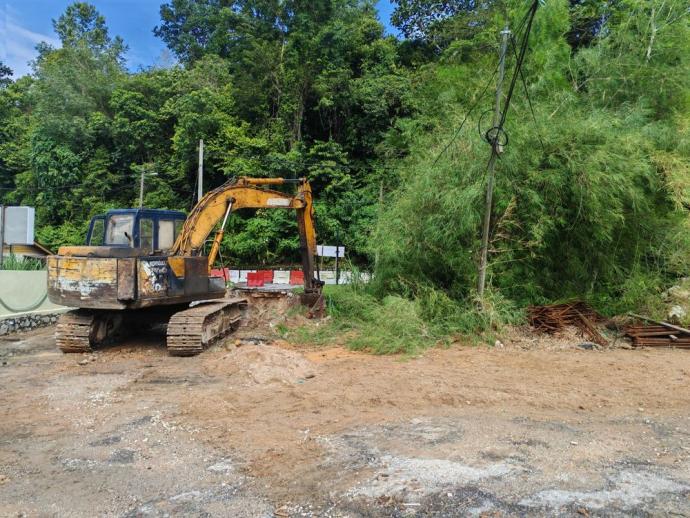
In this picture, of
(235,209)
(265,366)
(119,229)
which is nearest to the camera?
(265,366)

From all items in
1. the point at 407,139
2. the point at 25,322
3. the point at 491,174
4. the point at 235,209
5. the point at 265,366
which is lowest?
the point at 265,366

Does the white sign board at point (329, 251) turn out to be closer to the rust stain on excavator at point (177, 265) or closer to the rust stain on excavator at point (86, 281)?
the rust stain on excavator at point (177, 265)

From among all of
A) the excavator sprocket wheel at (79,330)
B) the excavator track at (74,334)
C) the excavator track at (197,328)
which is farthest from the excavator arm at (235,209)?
the excavator track at (74,334)

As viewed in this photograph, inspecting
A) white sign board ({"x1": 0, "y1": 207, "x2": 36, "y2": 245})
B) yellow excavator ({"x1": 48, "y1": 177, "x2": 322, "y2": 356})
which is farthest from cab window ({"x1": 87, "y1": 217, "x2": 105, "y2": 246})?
Result: white sign board ({"x1": 0, "y1": 207, "x2": 36, "y2": 245})

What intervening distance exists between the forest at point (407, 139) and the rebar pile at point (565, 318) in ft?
1.46

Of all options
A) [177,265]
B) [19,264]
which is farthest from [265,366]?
[19,264]

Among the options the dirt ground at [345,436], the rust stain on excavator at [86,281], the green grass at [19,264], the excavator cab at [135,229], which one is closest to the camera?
the dirt ground at [345,436]

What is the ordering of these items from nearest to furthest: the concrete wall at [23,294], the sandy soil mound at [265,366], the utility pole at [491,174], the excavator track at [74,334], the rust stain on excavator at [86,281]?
1. the sandy soil mound at [265,366]
2. the rust stain on excavator at [86,281]
3. the excavator track at [74,334]
4. the utility pole at [491,174]
5. the concrete wall at [23,294]

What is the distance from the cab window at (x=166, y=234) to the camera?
905 centimetres

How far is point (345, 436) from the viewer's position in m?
4.53

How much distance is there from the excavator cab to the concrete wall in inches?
114

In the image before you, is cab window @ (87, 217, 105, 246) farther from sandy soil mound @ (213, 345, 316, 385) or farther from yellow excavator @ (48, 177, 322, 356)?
sandy soil mound @ (213, 345, 316, 385)

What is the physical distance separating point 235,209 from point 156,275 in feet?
8.13

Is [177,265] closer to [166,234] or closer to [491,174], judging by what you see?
[166,234]
